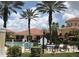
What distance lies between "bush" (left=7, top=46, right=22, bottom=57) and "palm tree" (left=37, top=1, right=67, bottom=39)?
93 centimetres

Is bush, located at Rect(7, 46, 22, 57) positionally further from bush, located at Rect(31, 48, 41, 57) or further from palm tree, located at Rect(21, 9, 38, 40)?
palm tree, located at Rect(21, 9, 38, 40)

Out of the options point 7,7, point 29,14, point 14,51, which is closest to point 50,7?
point 29,14

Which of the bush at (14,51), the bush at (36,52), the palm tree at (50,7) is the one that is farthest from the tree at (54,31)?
the bush at (14,51)

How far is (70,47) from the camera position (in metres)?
6.78

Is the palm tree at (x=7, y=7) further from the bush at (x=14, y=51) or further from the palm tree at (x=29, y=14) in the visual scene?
the bush at (x=14, y=51)

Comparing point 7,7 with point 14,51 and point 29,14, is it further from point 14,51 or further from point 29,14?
point 14,51

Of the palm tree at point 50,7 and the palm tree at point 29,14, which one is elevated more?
the palm tree at point 50,7

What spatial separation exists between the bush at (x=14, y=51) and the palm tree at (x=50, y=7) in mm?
934

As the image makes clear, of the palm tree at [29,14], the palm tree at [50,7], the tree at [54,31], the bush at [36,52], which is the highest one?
the palm tree at [50,7]

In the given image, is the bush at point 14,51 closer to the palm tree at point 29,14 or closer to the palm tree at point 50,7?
the palm tree at point 29,14

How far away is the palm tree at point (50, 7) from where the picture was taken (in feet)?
22.2

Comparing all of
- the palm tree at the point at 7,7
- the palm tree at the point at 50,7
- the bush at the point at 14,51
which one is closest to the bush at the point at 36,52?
the bush at the point at 14,51

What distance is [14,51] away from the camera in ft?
22.0

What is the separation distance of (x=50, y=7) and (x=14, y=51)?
4.13 ft
